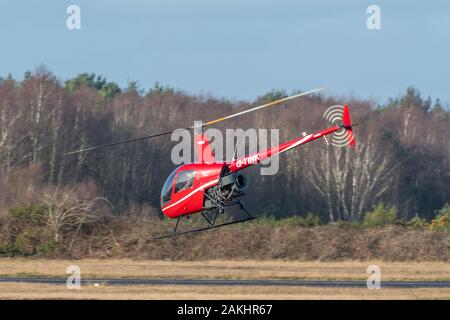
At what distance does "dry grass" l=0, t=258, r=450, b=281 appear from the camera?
29.9 metres

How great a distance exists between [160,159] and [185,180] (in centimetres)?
4028

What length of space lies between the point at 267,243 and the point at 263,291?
48.9 ft

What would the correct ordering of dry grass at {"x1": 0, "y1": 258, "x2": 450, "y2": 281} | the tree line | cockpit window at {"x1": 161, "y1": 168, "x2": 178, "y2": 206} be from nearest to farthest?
1. cockpit window at {"x1": 161, "y1": 168, "x2": 178, "y2": 206}
2. dry grass at {"x1": 0, "y1": 258, "x2": 450, "y2": 281}
3. the tree line

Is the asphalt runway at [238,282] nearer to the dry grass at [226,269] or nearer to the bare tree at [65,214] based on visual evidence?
the dry grass at [226,269]

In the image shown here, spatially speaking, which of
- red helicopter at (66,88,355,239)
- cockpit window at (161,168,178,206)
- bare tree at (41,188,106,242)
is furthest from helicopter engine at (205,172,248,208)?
bare tree at (41,188,106,242)

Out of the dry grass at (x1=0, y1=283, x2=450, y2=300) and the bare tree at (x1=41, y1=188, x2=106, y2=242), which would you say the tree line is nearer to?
the bare tree at (x1=41, y1=188, x2=106, y2=242)

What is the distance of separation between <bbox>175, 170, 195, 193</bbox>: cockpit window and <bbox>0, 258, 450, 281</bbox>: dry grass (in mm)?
2894

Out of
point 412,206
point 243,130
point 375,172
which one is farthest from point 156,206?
point 412,206

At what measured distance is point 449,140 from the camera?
9244 centimetres

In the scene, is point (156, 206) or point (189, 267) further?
point (156, 206)

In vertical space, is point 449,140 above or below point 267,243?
above

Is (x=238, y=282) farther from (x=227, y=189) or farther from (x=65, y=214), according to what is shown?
(x=65, y=214)
